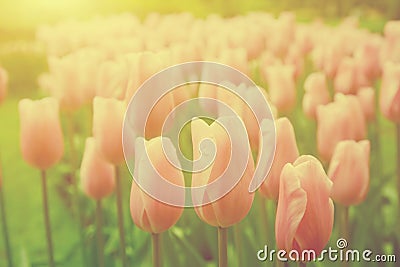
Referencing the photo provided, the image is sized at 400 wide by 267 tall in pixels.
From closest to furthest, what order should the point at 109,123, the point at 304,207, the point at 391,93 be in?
the point at 304,207 < the point at 109,123 < the point at 391,93

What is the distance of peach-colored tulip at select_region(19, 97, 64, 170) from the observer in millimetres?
739

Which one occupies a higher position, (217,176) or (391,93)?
(391,93)

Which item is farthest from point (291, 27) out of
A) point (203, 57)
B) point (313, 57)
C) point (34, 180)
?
point (34, 180)

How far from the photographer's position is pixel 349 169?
684mm

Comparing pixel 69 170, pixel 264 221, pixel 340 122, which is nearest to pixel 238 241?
pixel 264 221

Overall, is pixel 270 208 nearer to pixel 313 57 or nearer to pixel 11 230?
pixel 313 57

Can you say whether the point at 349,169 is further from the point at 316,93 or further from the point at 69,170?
the point at 69,170

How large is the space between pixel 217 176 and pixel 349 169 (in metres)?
0.17

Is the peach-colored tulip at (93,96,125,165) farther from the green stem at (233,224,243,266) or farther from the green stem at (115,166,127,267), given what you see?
the green stem at (233,224,243,266)

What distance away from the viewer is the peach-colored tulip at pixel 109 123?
26.8 inches

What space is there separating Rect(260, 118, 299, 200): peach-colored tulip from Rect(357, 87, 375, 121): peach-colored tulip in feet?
0.83

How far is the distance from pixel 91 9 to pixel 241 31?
0.20 m

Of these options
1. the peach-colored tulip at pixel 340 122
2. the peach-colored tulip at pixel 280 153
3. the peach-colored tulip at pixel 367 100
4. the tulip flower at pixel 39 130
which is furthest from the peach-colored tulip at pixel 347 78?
the tulip flower at pixel 39 130

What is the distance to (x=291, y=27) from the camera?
0.99 metres
